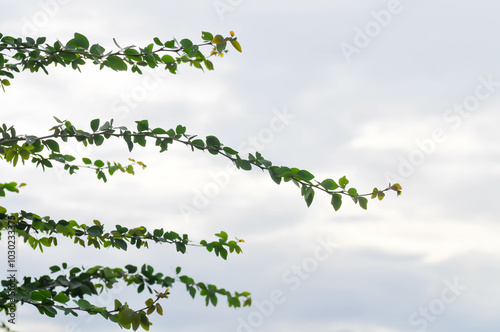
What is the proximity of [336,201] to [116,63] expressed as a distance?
1474 millimetres

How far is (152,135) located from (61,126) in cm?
53

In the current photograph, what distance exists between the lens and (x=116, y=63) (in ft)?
9.63

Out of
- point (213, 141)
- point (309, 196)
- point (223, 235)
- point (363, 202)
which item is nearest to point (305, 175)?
point (309, 196)

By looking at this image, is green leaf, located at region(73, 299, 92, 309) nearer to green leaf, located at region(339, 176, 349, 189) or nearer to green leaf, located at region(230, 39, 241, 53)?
green leaf, located at region(339, 176, 349, 189)

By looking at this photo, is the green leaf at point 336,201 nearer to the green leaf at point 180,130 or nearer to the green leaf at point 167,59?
the green leaf at point 180,130

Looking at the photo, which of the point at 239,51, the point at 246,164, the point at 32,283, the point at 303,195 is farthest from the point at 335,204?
the point at 32,283

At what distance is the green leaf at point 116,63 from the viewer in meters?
2.93

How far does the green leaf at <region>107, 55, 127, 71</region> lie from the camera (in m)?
2.93

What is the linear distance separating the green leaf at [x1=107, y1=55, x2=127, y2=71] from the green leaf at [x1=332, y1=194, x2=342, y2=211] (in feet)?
4.61

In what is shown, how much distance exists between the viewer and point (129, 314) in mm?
2439

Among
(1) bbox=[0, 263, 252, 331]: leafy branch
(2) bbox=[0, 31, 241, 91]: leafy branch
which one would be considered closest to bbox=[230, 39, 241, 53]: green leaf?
(2) bbox=[0, 31, 241, 91]: leafy branch

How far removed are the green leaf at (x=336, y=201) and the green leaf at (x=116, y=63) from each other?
1.41m

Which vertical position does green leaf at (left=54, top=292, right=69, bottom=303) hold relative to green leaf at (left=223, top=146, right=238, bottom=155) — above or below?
below

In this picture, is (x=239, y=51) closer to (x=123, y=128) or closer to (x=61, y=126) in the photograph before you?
(x=123, y=128)
